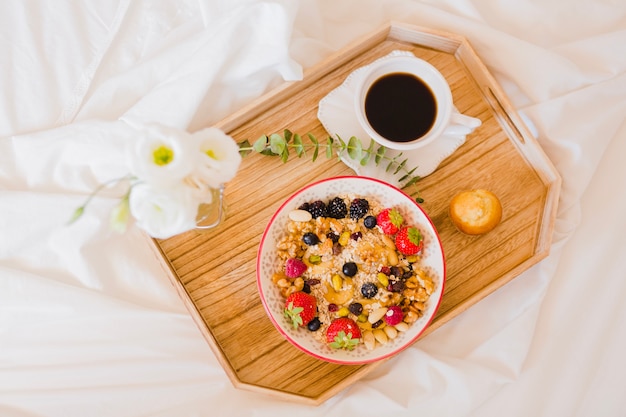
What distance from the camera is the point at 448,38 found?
111 cm

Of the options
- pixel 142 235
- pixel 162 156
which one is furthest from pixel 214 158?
pixel 142 235

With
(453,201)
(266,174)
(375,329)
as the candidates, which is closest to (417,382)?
(375,329)

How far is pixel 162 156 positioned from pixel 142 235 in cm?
47

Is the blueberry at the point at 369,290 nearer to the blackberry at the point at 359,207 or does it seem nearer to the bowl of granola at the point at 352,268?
the bowl of granola at the point at 352,268

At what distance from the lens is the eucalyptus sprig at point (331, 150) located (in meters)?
1.05

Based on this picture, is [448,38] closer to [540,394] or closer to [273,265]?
[273,265]

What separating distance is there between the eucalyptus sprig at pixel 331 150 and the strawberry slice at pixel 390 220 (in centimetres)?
8

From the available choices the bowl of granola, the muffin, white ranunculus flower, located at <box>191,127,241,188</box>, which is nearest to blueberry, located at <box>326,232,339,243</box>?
the bowl of granola

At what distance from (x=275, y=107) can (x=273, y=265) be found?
1.04ft

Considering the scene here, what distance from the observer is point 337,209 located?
3.35 feet

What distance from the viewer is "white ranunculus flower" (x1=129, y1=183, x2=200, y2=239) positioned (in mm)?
653

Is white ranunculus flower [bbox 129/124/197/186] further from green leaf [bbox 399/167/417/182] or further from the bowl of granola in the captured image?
green leaf [bbox 399/167/417/182]

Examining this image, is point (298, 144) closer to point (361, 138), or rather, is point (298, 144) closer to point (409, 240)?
point (361, 138)

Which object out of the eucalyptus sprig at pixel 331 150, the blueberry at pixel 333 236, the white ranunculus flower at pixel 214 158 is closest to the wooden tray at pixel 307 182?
the eucalyptus sprig at pixel 331 150
